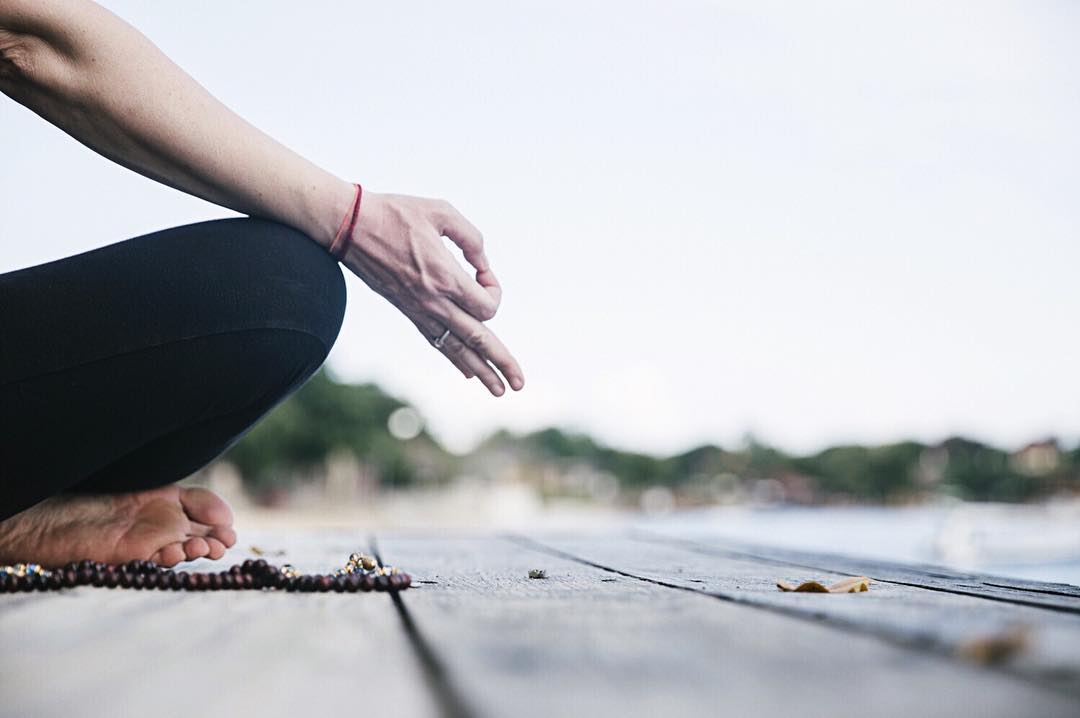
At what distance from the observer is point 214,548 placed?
1460 millimetres

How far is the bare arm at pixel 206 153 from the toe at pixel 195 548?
0.48 metres

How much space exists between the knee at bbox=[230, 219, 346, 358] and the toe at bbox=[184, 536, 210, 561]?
38cm

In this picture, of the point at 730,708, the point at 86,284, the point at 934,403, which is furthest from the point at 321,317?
the point at 934,403

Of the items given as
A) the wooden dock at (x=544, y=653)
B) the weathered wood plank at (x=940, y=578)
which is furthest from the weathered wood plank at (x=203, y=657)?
the weathered wood plank at (x=940, y=578)

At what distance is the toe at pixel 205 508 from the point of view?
1473 mm

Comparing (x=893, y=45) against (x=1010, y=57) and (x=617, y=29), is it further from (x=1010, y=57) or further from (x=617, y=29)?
(x=617, y=29)

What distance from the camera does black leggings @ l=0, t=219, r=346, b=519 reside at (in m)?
1.06

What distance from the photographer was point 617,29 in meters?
35.5

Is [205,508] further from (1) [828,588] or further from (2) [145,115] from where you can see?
(1) [828,588]

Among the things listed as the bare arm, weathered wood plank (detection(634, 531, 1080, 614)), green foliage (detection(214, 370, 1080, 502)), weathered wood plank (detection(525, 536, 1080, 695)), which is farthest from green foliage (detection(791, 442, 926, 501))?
the bare arm

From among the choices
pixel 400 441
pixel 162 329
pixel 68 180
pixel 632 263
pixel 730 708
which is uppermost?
pixel 632 263

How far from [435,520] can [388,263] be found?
2006cm

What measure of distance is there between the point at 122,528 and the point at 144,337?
39cm

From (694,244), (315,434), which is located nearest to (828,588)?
(315,434)
